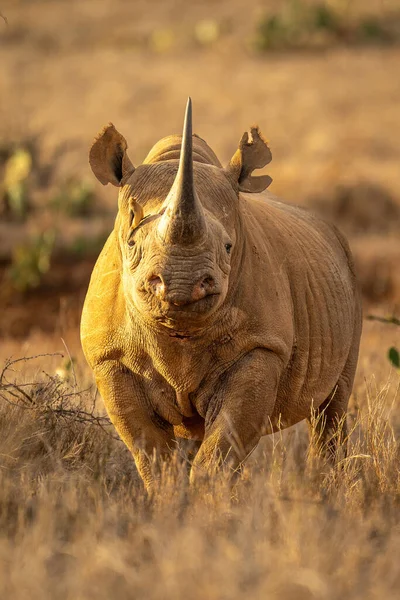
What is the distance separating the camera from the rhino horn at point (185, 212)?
16.7 ft

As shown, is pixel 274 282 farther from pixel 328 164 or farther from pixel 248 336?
pixel 328 164

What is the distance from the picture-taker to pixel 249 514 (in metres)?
4.83

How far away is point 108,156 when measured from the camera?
593 centimetres

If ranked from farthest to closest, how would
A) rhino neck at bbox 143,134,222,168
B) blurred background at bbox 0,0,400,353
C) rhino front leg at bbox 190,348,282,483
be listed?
→ blurred background at bbox 0,0,400,353
rhino neck at bbox 143,134,222,168
rhino front leg at bbox 190,348,282,483

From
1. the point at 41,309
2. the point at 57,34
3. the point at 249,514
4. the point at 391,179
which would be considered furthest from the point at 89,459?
the point at 57,34

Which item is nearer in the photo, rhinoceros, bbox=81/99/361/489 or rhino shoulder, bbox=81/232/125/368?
rhinoceros, bbox=81/99/361/489

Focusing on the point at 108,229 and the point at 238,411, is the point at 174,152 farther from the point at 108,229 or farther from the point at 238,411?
the point at 108,229

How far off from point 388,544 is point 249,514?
1.81 feet

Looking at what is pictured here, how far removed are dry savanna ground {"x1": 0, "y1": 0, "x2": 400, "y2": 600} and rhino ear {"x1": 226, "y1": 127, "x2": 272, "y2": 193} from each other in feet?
4.28

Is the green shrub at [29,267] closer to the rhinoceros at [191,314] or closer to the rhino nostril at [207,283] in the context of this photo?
the rhinoceros at [191,314]

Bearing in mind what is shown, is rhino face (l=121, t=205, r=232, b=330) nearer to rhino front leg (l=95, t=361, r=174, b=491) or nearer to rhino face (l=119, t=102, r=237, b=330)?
rhino face (l=119, t=102, r=237, b=330)

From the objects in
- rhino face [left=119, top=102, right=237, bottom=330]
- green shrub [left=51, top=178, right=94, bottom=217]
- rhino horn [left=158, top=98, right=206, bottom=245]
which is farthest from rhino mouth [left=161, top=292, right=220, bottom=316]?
green shrub [left=51, top=178, right=94, bottom=217]

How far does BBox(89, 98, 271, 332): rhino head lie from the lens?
16.6 ft

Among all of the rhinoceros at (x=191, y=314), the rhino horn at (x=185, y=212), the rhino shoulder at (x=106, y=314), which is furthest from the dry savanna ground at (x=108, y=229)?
the rhino horn at (x=185, y=212)
